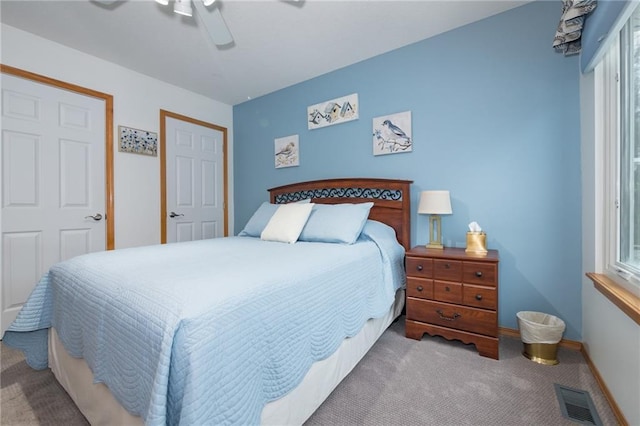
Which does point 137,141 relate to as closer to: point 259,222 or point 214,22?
point 259,222

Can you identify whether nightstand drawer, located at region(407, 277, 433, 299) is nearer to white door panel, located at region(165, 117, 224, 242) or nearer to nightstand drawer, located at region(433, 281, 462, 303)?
nightstand drawer, located at region(433, 281, 462, 303)

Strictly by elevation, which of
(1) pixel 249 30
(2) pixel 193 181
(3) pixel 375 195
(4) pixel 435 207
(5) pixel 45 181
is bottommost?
(4) pixel 435 207

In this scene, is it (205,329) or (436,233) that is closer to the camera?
(205,329)

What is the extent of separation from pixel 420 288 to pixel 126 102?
11.3 feet

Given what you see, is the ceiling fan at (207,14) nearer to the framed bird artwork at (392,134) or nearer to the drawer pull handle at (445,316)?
the framed bird artwork at (392,134)

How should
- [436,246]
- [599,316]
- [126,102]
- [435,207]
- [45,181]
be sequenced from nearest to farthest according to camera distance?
[599,316] → [435,207] → [436,246] → [45,181] → [126,102]

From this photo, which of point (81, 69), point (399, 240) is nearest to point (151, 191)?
point (81, 69)

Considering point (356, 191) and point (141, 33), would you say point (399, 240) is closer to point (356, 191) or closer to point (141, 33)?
point (356, 191)

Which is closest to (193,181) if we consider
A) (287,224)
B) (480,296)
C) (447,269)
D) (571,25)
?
(287,224)

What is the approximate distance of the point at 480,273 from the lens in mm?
1847

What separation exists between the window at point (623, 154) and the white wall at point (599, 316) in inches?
2.7

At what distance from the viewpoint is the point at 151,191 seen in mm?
3209

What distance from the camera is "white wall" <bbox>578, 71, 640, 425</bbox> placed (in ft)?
3.95

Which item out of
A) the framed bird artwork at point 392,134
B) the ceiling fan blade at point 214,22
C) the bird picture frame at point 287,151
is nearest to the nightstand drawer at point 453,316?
the framed bird artwork at point 392,134
